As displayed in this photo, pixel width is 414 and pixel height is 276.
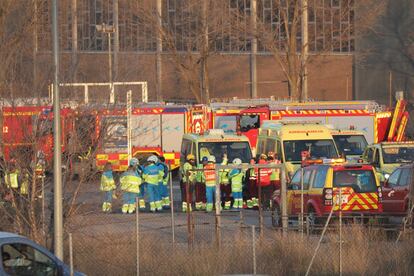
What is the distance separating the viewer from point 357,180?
21.7m

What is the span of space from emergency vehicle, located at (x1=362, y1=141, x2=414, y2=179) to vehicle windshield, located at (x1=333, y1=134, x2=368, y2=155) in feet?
6.28

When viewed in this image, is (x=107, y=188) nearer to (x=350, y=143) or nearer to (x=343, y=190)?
(x=343, y=190)

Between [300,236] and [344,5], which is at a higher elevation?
[344,5]

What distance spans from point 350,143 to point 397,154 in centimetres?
263

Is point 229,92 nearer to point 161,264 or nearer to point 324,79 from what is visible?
point 324,79

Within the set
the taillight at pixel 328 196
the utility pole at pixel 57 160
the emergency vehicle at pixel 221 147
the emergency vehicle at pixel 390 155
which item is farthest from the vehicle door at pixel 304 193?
the utility pole at pixel 57 160

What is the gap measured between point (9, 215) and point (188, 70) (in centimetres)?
3357

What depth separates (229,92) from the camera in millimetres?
57125

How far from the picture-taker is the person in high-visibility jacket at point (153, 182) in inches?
1076

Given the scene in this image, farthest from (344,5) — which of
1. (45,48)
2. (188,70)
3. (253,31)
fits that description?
(45,48)

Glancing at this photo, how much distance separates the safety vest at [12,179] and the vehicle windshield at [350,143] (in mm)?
13822

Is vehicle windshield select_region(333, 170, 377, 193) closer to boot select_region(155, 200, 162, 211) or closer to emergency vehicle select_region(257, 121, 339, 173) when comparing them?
emergency vehicle select_region(257, 121, 339, 173)

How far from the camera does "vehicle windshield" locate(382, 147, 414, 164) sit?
27.9 meters

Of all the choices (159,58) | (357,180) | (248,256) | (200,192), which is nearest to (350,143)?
(200,192)
